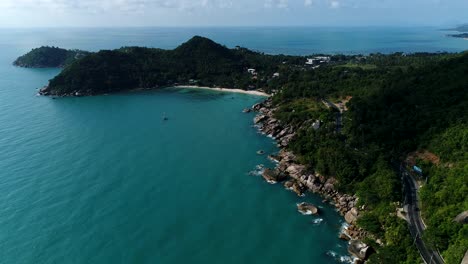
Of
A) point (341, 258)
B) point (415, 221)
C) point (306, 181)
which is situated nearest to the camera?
point (341, 258)

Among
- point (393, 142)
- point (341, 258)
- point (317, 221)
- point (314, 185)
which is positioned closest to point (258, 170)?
point (314, 185)

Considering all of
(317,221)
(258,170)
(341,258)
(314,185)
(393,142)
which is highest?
(393,142)

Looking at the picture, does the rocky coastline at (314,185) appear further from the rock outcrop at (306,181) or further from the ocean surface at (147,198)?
the ocean surface at (147,198)

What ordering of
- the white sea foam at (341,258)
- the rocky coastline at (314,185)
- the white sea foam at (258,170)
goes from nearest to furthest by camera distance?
the white sea foam at (341,258) < the rocky coastline at (314,185) < the white sea foam at (258,170)

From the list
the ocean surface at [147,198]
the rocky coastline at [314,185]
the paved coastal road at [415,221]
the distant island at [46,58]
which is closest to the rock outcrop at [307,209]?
the ocean surface at [147,198]

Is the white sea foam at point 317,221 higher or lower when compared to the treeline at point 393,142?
lower

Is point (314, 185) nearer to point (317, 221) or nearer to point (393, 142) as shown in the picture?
point (317, 221)
